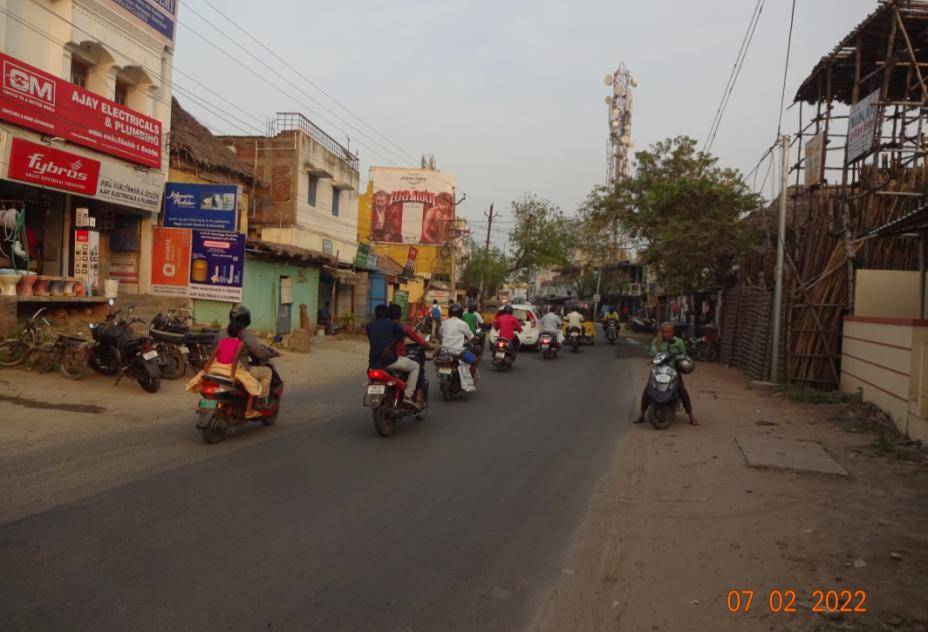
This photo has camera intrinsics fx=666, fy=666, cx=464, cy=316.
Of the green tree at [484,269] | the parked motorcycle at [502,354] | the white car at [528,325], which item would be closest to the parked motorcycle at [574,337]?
the white car at [528,325]

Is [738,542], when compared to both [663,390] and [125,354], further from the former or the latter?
[125,354]

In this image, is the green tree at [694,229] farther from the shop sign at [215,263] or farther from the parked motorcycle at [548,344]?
the shop sign at [215,263]

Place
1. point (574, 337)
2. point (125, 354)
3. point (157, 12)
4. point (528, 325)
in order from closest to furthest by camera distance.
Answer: point (125, 354) < point (157, 12) < point (528, 325) < point (574, 337)

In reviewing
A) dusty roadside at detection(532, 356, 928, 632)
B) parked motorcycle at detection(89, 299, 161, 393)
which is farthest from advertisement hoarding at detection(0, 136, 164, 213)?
dusty roadside at detection(532, 356, 928, 632)

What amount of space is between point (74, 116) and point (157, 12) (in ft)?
15.7

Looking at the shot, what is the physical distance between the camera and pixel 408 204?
43.6 meters

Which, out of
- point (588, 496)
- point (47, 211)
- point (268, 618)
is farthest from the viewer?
point (47, 211)

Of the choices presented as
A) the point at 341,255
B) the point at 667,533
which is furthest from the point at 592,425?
the point at 341,255

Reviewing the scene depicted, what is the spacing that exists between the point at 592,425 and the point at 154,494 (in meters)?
6.08

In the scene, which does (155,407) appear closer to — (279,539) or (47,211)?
(279,539)

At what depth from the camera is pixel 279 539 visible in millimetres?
4605

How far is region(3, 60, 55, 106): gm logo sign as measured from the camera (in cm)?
1269

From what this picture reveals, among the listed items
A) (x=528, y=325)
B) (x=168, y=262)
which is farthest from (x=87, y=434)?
(x=528, y=325)

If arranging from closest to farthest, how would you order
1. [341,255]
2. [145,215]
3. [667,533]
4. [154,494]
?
[667,533], [154,494], [145,215], [341,255]
